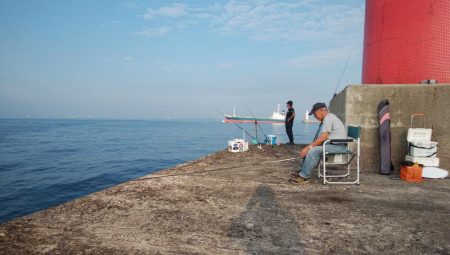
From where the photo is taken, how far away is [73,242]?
8.24ft

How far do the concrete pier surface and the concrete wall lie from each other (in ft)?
4.37

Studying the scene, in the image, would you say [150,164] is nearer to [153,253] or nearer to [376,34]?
[376,34]

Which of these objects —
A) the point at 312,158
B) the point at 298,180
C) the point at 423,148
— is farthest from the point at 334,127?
the point at 423,148

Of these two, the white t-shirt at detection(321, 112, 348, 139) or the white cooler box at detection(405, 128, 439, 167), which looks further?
the white cooler box at detection(405, 128, 439, 167)

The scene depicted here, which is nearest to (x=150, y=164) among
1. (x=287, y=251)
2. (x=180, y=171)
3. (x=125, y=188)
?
(x=180, y=171)

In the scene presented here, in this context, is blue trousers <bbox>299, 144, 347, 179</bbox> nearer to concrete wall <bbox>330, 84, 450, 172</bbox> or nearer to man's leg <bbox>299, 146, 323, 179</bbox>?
man's leg <bbox>299, 146, 323, 179</bbox>

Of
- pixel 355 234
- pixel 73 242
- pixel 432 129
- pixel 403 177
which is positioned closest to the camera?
pixel 73 242

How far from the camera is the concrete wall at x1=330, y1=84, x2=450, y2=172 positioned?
571 centimetres

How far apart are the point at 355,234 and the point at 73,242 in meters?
2.68

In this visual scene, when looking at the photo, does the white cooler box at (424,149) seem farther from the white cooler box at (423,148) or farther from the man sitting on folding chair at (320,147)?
the man sitting on folding chair at (320,147)

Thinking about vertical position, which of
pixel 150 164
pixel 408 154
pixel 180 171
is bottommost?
pixel 150 164

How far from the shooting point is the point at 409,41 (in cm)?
638

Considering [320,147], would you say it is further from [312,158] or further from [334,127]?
[334,127]

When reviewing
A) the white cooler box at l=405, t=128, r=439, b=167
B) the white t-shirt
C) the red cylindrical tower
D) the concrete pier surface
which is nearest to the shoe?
the concrete pier surface
